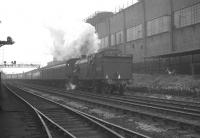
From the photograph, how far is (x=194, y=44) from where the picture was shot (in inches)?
1147

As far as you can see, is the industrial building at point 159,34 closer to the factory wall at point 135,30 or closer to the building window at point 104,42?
the factory wall at point 135,30

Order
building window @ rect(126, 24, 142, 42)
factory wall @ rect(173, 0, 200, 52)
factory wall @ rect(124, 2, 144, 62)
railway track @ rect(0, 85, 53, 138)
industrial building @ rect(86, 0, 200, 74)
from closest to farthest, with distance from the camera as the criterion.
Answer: railway track @ rect(0, 85, 53, 138), industrial building @ rect(86, 0, 200, 74), factory wall @ rect(173, 0, 200, 52), factory wall @ rect(124, 2, 144, 62), building window @ rect(126, 24, 142, 42)

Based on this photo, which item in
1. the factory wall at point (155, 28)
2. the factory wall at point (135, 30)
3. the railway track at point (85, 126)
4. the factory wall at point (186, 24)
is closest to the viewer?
the railway track at point (85, 126)

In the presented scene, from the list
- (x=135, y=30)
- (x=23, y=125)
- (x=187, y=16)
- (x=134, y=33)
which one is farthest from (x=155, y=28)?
(x=23, y=125)

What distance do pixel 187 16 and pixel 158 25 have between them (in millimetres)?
4828

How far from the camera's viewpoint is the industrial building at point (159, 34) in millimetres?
28859

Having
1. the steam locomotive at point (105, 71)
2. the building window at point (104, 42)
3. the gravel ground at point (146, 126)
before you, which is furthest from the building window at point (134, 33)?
the gravel ground at point (146, 126)

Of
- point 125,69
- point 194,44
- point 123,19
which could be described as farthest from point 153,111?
point 123,19

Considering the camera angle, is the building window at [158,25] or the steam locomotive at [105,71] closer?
the steam locomotive at [105,71]

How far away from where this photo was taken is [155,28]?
3506 centimetres

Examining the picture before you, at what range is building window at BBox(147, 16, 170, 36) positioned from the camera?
3302 centimetres

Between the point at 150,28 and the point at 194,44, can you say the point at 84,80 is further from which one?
the point at 150,28

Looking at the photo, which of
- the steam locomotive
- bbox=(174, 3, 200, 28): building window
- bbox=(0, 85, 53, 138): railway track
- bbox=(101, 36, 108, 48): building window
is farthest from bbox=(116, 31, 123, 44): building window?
bbox=(0, 85, 53, 138): railway track

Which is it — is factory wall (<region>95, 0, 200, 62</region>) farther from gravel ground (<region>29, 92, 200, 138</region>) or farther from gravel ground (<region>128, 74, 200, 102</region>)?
gravel ground (<region>29, 92, 200, 138</region>)
